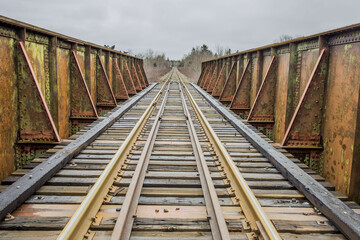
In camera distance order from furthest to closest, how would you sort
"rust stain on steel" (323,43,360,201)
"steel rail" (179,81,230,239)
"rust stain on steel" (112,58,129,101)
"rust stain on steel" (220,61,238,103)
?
"rust stain on steel" (112,58,129,101)
"rust stain on steel" (220,61,238,103)
"rust stain on steel" (323,43,360,201)
"steel rail" (179,81,230,239)

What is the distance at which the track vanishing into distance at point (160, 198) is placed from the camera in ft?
10.3

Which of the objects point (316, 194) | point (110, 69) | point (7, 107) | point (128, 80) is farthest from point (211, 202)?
point (128, 80)

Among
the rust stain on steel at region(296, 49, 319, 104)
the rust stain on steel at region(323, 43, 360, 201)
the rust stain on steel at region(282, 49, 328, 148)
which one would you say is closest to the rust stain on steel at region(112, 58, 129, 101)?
the rust stain on steel at region(296, 49, 319, 104)

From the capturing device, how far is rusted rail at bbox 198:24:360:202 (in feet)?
16.5

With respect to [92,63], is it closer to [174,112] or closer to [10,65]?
[174,112]

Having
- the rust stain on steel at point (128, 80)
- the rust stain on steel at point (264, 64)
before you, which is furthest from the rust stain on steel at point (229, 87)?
the rust stain on steel at point (128, 80)

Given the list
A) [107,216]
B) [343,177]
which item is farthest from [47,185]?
[343,177]

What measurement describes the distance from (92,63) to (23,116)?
5.26 meters

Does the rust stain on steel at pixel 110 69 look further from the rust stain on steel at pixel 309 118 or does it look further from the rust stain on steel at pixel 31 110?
the rust stain on steel at pixel 309 118

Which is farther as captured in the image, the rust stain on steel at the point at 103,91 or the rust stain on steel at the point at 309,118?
the rust stain on steel at the point at 103,91

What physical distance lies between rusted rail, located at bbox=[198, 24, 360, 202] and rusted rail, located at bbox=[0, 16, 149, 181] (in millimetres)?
4823

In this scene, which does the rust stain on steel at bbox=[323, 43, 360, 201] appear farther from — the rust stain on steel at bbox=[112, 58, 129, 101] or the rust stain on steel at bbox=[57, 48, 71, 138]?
the rust stain on steel at bbox=[112, 58, 129, 101]

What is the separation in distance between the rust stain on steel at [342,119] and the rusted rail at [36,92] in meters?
5.22

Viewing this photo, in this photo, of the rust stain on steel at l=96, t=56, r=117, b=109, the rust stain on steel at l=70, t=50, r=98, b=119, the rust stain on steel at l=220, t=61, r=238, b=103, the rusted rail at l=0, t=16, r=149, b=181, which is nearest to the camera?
the rusted rail at l=0, t=16, r=149, b=181
